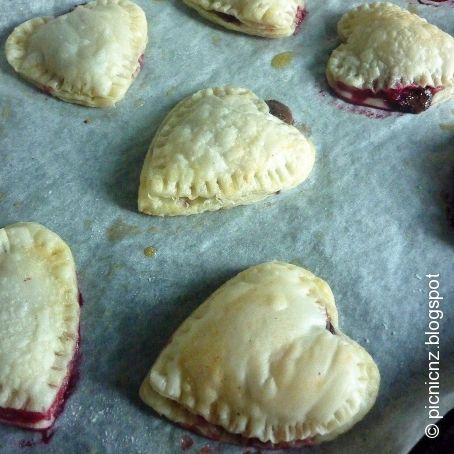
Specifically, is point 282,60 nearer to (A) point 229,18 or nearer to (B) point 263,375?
(A) point 229,18

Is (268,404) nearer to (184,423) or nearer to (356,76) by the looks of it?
(184,423)

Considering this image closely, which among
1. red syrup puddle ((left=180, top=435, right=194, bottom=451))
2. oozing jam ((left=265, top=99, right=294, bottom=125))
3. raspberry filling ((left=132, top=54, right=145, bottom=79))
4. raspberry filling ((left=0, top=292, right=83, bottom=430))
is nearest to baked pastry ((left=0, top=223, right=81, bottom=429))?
raspberry filling ((left=0, top=292, right=83, bottom=430))

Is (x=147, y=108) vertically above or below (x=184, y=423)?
above

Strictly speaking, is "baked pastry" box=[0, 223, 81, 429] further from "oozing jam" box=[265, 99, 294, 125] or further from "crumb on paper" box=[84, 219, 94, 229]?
"oozing jam" box=[265, 99, 294, 125]

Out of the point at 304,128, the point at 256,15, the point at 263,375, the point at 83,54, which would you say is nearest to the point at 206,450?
the point at 263,375

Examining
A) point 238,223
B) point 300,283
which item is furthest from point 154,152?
point 300,283
